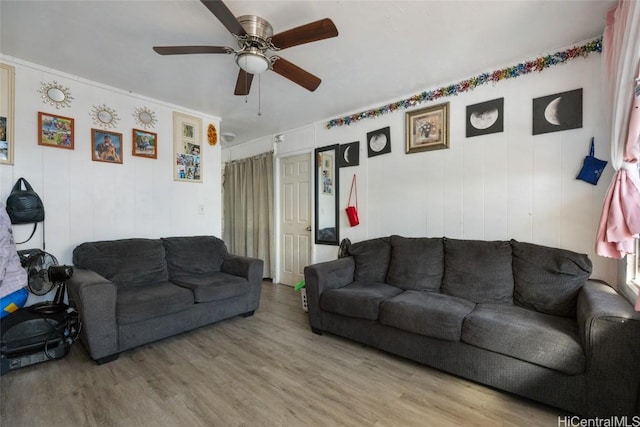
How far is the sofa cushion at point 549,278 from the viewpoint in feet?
6.44

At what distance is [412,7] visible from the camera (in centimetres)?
178

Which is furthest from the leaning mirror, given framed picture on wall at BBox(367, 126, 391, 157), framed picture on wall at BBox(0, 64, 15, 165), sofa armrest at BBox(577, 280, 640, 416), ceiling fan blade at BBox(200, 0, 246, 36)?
framed picture on wall at BBox(0, 64, 15, 165)

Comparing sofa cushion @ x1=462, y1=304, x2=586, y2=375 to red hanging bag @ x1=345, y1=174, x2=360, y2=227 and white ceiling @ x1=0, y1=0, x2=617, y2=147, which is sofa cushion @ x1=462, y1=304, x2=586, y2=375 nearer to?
red hanging bag @ x1=345, y1=174, x2=360, y2=227

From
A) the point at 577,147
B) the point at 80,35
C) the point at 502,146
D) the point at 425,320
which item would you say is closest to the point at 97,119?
the point at 80,35

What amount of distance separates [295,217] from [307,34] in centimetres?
291

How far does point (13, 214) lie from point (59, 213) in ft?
1.20

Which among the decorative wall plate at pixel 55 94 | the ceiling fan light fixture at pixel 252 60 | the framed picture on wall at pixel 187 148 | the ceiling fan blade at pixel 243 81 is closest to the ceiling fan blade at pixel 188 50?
the ceiling fan light fixture at pixel 252 60

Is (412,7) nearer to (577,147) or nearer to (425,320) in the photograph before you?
(577,147)

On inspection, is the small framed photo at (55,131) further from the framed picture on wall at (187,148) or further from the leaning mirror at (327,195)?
the leaning mirror at (327,195)

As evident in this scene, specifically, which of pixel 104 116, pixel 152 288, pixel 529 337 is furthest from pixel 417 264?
pixel 104 116

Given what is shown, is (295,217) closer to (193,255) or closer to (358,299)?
(193,255)

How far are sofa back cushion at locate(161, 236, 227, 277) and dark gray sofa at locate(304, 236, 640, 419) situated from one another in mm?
1247

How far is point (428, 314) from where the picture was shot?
6.46ft

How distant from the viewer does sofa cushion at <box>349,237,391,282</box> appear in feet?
9.25
